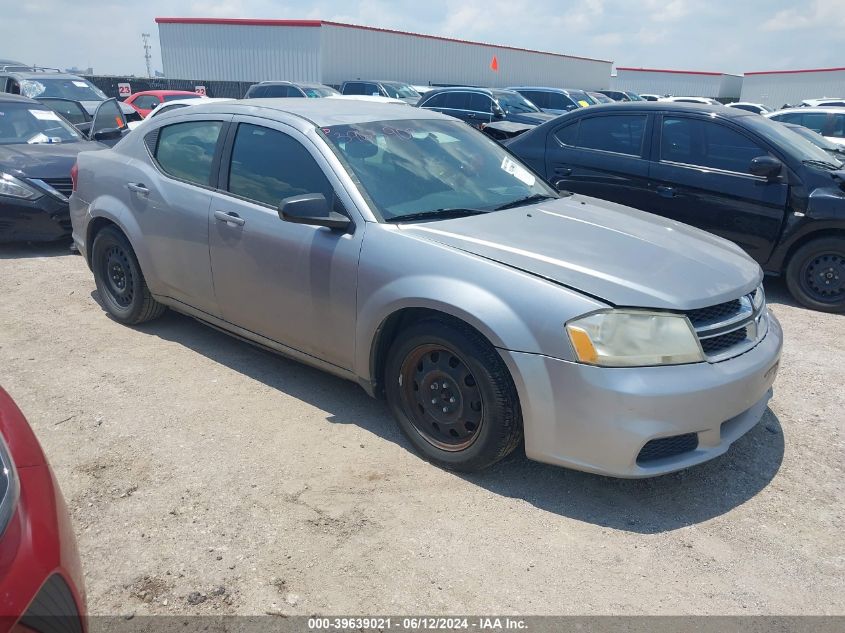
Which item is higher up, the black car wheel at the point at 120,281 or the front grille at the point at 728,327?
the front grille at the point at 728,327

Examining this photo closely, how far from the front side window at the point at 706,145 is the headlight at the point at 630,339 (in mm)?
3994

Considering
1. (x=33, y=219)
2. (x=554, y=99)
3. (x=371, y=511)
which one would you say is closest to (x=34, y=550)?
(x=371, y=511)

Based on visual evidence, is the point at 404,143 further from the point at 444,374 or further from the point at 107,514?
the point at 107,514

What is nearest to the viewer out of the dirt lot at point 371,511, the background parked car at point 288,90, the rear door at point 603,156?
the dirt lot at point 371,511

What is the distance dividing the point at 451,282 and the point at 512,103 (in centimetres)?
1544

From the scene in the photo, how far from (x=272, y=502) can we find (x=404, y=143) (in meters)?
2.11

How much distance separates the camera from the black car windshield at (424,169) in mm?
3688

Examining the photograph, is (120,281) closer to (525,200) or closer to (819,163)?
(525,200)

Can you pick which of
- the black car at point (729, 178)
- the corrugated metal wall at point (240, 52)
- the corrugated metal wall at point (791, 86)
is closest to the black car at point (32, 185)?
the black car at point (729, 178)

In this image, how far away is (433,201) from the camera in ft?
12.3

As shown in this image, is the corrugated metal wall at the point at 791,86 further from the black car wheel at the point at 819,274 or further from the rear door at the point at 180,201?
the rear door at the point at 180,201

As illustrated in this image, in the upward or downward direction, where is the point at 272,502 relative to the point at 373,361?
downward

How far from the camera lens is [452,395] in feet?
10.8

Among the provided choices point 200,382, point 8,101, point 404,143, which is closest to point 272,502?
point 200,382
